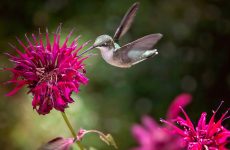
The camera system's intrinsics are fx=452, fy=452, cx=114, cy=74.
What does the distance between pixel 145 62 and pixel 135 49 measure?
2.26 metres

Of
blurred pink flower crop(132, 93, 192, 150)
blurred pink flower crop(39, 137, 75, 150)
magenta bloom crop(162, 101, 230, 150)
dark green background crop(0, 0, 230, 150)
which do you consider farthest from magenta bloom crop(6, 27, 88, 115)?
dark green background crop(0, 0, 230, 150)

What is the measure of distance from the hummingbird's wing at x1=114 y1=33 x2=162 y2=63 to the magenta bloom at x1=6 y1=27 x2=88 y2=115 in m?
0.09

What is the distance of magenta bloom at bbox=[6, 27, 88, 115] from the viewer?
91 cm

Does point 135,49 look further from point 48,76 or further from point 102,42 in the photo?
point 48,76

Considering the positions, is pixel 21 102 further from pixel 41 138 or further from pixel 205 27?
pixel 205 27

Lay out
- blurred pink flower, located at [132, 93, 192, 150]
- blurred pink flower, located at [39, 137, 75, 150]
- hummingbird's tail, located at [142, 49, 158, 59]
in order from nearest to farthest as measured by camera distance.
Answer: blurred pink flower, located at [132, 93, 192, 150] < blurred pink flower, located at [39, 137, 75, 150] < hummingbird's tail, located at [142, 49, 158, 59]

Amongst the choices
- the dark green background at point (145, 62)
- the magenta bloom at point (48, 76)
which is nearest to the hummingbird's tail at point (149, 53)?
the magenta bloom at point (48, 76)

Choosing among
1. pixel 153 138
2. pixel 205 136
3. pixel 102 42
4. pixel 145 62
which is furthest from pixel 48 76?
pixel 145 62

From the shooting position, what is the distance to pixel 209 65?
11.1 ft

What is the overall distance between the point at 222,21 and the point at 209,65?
1.13 feet

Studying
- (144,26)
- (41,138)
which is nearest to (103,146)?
(41,138)

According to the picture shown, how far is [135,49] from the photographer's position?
95 cm

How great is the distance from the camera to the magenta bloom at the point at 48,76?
2.99 ft

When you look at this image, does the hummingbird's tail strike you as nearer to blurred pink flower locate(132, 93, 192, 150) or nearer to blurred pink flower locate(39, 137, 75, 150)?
blurred pink flower locate(39, 137, 75, 150)
